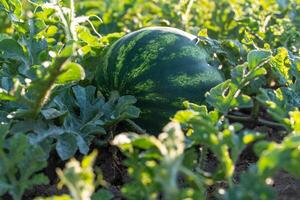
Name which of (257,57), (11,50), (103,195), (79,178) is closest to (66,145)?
(103,195)

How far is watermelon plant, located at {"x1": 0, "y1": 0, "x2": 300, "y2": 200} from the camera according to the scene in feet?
6.04

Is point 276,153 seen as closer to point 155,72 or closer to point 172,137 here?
point 172,137

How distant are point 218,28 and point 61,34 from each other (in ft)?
3.35

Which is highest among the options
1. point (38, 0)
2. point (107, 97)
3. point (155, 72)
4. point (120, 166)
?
point (38, 0)

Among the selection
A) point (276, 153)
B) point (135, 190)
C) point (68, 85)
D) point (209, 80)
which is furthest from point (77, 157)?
point (276, 153)

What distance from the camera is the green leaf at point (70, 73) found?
2.03m

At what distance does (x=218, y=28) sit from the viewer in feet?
12.8

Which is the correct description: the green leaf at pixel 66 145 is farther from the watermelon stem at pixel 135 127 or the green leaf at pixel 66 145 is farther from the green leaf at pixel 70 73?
the watermelon stem at pixel 135 127

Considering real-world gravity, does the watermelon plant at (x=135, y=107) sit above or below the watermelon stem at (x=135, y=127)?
above

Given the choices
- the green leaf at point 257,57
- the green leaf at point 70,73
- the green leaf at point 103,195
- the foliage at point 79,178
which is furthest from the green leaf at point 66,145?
the green leaf at point 257,57

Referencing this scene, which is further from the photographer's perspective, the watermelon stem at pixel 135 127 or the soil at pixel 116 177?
the watermelon stem at pixel 135 127

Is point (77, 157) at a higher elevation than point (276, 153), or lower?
lower

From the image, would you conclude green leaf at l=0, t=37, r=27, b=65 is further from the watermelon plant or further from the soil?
the soil

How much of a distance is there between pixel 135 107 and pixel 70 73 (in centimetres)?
38
